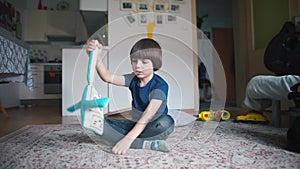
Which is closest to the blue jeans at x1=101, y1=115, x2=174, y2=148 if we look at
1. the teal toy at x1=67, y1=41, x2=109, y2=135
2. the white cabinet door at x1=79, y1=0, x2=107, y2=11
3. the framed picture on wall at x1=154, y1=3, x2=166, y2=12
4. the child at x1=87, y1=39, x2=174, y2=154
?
the child at x1=87, y1=39, x2=174, y2=154

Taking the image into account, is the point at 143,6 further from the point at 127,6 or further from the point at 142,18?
the point at 142,18

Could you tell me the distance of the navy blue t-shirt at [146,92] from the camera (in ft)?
2.30

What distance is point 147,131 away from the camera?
76cm

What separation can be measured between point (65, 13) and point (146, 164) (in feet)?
10.8

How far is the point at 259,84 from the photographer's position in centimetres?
122

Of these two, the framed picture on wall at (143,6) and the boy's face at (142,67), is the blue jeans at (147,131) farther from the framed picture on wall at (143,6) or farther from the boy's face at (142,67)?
the framed picture on wall at (143,6)

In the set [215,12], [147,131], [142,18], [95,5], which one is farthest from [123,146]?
[215,12]

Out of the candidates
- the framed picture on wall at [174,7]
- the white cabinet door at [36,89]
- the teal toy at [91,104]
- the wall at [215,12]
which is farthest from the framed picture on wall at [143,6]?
the wall at [215,12]

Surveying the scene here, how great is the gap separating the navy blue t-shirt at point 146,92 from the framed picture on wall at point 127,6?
1245 millimetres

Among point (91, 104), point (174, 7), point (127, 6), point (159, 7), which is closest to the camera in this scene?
point (91, 104)

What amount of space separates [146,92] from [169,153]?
0.68ft

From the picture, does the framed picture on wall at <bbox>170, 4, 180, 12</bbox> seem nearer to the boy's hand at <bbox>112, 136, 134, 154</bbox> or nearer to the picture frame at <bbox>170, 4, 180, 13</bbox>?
the picture frame at <bbox>170, 4, 180, 13</bbox>

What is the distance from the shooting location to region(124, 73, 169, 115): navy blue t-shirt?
0.70 m

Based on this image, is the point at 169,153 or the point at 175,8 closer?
the point at 169,153
